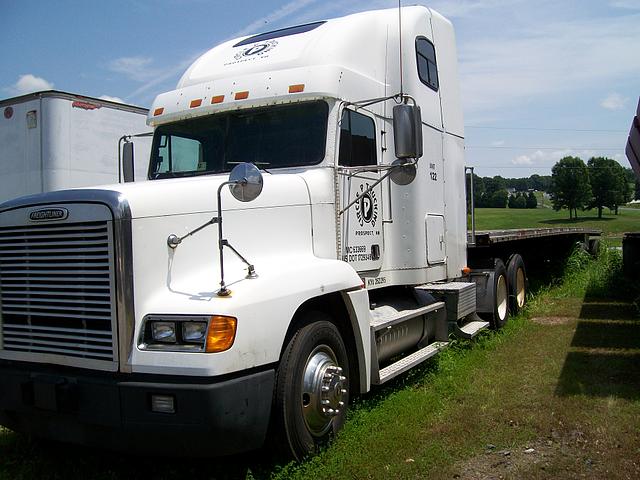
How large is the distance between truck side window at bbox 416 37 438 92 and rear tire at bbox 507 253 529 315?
4.04 m

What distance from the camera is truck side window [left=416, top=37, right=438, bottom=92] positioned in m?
6.94

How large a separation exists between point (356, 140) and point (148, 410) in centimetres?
309

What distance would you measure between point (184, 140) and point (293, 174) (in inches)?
51.2

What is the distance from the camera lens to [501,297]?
9773mm

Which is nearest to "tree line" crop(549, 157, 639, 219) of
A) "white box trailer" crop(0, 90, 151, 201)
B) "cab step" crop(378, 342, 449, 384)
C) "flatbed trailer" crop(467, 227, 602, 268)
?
"flatbed trailer" crop(467, 227, 602, 268)

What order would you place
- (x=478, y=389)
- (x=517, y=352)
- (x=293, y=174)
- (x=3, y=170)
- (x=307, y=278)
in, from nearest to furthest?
1. (x=307, y=278)
2. (x=293, y=174)
3. (x=478, y=389)
4. (x=517, y=352)
5. (x=3, y=170)

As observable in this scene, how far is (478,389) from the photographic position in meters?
6.26

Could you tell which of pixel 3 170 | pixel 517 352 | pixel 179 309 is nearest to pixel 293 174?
pixel 179 309

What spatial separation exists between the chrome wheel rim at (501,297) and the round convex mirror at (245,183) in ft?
20.1

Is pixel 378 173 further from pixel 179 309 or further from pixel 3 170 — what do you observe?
pixel 3 170

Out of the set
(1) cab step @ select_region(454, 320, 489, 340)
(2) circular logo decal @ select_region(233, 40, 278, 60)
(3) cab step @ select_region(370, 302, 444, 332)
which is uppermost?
(2) circular logo decal @ select_region(233, 40, 278, 60)

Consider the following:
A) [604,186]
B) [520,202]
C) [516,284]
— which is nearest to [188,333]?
[516,284]

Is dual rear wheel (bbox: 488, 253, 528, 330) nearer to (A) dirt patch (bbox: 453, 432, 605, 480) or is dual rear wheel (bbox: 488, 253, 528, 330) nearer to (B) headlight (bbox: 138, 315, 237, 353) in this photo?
(A) dirt patch (bbox: 453, 432, 605, 480)

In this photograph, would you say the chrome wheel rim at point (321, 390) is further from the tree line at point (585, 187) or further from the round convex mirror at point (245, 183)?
the tree line at point (585, 187)
